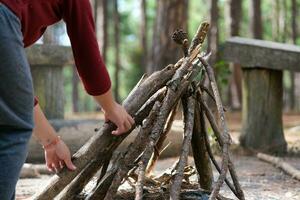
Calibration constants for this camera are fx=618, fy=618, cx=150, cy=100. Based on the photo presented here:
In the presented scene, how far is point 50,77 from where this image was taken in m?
6.77

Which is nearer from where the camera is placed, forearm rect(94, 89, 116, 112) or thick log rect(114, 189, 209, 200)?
forearm rect(94, 89, 116, 112)

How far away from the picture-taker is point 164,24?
10438 millimetres

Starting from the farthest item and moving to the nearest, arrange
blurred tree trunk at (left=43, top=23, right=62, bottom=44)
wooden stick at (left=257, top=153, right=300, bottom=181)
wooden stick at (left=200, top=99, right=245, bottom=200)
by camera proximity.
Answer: blurred tree trunk at (left=43, top=23, right=62, bottom=44), wooden stick at (left=257, top=153, right=300, bottom=181), wooden stick at (left=200, top=99, right=245, bottom=200)

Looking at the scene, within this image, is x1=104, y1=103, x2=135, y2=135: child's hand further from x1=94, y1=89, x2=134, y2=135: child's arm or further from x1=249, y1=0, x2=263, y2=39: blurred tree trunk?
x1=249, y1=0, x2=263, y2=39: blurred tree trunk

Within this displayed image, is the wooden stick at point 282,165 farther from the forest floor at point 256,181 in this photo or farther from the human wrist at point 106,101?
the human wrist at point 106,101

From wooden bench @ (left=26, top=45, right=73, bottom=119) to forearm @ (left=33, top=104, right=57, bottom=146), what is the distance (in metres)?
4.22

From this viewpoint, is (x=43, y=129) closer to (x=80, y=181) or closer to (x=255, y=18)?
(x=80, y=181)

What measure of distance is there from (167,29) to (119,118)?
800 cm

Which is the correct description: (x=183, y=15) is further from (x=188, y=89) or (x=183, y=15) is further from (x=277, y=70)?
(x=188, y=89)

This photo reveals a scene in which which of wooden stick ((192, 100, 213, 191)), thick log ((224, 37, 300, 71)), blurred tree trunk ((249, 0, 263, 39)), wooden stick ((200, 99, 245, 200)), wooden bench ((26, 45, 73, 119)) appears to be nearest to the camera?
wooden stick ((200, 99, 245, 200))

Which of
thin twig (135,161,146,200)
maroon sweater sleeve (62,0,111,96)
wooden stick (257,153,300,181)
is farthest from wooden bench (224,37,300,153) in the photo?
maroon sweater sleeve (62,0,111,96)

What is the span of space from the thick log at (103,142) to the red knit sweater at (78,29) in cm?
50

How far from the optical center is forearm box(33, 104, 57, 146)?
2.38 meters

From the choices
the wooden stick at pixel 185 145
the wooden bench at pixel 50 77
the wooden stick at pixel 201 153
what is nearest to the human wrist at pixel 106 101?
the wooden stick at pixel 185 145
